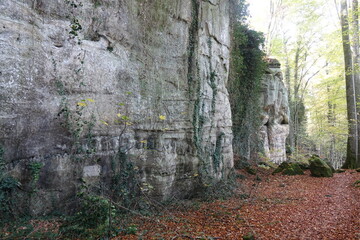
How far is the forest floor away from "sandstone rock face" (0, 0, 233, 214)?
110 cm

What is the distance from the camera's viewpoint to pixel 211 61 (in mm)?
9836

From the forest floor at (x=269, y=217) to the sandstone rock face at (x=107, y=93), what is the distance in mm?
1097

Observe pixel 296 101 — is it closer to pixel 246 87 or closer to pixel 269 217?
pixel 246 87

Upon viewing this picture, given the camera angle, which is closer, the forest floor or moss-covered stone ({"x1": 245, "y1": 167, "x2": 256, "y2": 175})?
the forest floor

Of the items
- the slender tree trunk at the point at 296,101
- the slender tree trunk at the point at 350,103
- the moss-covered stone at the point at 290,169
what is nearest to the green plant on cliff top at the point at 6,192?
the moss-covered stone at the point at 290,169

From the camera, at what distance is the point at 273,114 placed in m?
19.0

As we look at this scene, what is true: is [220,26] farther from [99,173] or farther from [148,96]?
[99,173]

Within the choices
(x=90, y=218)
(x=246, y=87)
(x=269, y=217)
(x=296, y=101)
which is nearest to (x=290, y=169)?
(x=246, y=87)

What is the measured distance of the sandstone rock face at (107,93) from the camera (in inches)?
214

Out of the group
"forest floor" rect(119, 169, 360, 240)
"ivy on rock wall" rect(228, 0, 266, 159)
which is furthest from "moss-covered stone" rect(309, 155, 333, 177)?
"ivy on rock wall" rect(228, 0, 266, 159)

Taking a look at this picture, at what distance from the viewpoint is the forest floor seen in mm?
5070

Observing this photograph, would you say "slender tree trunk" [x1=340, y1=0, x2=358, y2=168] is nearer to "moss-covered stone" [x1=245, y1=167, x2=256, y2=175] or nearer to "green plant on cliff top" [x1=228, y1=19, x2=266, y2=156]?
"green plant on cliff top" [x1=228, y1=19, x2=266, y2=156]

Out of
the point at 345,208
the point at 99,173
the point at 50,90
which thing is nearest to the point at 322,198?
the point at 345,208

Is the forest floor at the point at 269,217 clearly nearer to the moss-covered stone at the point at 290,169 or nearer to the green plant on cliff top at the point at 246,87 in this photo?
the moss-covered stone at the point at 290,169
